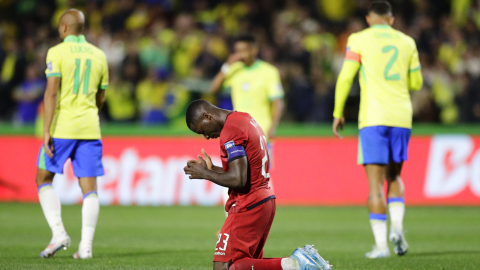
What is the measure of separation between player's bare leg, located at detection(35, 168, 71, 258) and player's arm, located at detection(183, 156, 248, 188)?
249 cm

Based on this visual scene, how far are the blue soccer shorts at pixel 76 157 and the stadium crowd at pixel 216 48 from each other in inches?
322

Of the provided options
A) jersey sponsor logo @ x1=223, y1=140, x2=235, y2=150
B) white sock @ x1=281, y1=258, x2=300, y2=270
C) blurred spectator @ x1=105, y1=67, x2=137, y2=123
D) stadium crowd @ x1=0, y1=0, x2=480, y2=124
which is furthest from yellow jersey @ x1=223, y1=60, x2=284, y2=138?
blurred spectator @ x1=105, y1=67, x2=137, y2=123

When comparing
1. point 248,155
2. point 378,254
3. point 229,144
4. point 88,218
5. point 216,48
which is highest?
point 216,48

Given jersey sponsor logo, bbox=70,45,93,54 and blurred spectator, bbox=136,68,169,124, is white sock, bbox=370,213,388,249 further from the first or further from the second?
blurred spectator, bbox=136,68,169,124

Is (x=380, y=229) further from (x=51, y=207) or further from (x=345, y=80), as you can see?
(x=51, y=207)

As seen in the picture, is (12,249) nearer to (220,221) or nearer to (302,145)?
(220,221)

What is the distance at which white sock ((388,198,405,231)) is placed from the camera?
291 inches

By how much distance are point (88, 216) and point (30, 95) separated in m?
9.12

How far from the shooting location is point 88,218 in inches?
279

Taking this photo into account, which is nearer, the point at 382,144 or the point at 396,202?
the point at 382,144

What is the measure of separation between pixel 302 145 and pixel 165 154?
9.31 feet

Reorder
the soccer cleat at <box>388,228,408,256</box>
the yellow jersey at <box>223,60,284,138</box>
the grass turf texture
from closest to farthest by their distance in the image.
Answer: the grass turf texture
the soccer cleat at <box>388,228,408,256</box>
the yellow jersey at <box>223,60,284,138</box>

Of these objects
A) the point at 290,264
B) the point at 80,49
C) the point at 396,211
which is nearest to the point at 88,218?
the point at 80,49

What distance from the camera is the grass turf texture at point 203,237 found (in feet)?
22.2
